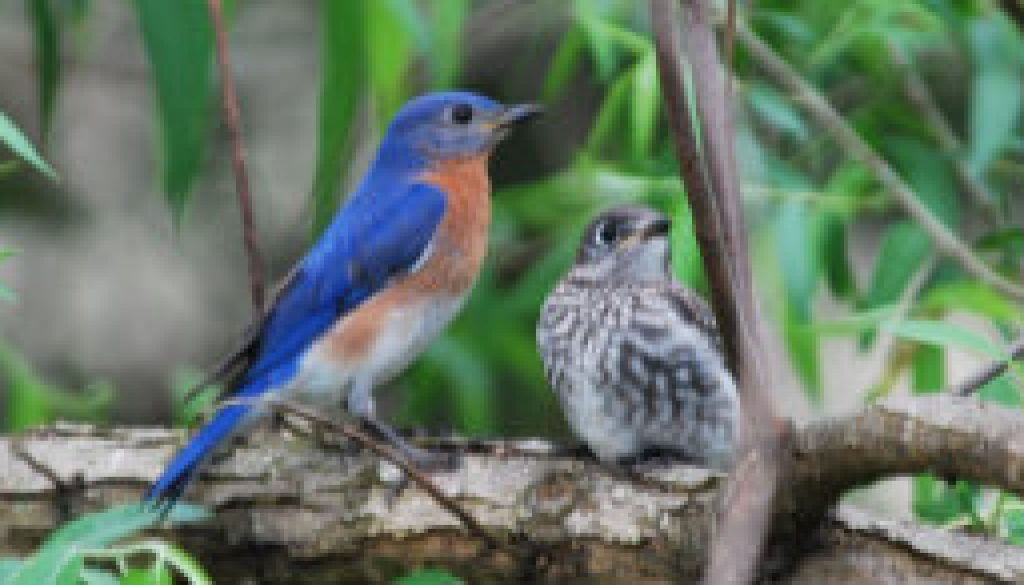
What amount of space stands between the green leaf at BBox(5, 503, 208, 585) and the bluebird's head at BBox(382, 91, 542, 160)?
142cm

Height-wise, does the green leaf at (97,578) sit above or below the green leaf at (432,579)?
above

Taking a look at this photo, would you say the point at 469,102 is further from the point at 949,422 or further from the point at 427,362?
the point at 949,422

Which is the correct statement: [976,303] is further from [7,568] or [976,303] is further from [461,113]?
[7,568]

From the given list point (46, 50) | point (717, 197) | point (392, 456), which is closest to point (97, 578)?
point (392, 456)

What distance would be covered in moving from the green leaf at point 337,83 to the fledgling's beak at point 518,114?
0.62 meters

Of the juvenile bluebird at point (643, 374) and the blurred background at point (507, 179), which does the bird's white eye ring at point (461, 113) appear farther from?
the juvenile bluebird at point (643, 374)

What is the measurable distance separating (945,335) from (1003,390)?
32 centimetres

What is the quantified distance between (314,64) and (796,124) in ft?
12.4

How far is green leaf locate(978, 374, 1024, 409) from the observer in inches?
99.1

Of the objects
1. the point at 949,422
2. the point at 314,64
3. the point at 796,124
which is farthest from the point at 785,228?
the point at 314,64

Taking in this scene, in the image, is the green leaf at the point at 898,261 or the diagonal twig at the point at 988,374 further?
the green leaf at the point at 898,261

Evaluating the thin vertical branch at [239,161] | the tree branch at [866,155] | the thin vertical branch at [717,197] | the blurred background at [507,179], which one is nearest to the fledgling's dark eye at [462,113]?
the blurred background at [507,179]

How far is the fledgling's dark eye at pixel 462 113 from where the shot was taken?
366 centimetres

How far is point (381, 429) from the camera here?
3195 mm
